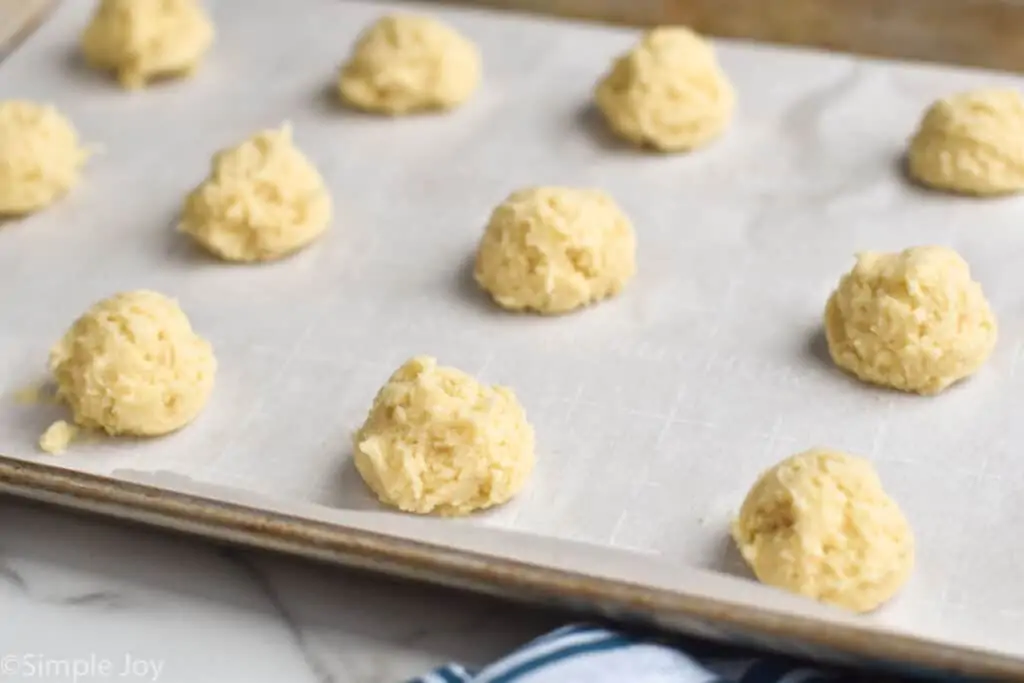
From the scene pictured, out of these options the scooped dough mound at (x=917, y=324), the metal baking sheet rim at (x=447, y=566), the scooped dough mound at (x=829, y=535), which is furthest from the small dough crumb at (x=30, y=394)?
the scooped dough mound at (x=917, y=324)

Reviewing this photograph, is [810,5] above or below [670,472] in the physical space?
above

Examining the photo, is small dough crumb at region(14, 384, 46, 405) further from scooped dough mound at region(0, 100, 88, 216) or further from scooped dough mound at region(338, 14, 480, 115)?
scooped dough mound at region(338, 14, 480, 115)

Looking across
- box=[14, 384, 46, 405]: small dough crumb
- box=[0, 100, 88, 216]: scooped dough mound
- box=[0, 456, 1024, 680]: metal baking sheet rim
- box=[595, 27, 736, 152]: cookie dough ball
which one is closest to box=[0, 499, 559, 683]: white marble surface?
box=[0, 456, 1024, 680]: metal baking sheet rim

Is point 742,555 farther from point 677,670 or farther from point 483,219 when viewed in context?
point 483,219

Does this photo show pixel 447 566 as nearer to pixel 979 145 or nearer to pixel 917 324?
pixel 917 324

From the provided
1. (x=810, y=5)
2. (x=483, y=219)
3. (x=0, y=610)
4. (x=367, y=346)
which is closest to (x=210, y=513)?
(x=0, y=610)

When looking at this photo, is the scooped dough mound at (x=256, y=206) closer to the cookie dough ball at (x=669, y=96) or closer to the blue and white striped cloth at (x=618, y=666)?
the cookie dough ball at (x=669, y=96)
